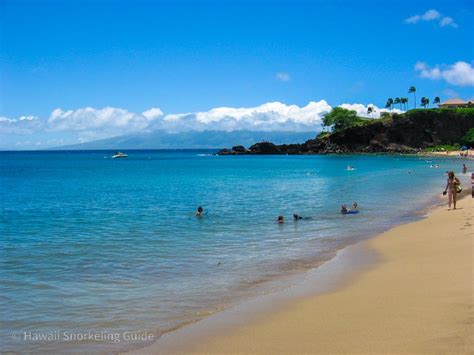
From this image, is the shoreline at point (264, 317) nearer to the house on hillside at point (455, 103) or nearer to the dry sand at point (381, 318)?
the dry sand at point (381, 318)

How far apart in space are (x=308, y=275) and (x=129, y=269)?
19.3 ft

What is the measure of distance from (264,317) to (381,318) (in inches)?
96.4

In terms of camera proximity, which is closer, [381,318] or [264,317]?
[381,318]

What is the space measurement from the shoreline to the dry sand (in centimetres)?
4

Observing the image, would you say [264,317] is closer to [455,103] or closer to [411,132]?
[411,132]

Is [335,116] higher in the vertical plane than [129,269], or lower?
higher

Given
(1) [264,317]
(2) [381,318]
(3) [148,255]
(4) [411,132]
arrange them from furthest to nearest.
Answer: (4) [411,132], (3) [148,255], (1) [264,317], (2) [381,318]

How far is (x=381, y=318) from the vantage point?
930cm

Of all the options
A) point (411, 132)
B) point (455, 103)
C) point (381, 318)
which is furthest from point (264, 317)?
point (455, 103)

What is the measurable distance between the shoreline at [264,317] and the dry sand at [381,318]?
37mm

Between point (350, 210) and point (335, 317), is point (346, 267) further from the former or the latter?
A: point (350, 210)

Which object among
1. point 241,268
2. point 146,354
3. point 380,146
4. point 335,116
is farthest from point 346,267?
point 335,116

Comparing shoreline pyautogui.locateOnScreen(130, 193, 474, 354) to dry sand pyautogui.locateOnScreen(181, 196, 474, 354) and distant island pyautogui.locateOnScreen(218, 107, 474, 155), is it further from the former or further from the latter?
distant island pyautogui.locateOnScreen(218, 107, 474, 155)

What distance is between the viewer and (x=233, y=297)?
12328mm
